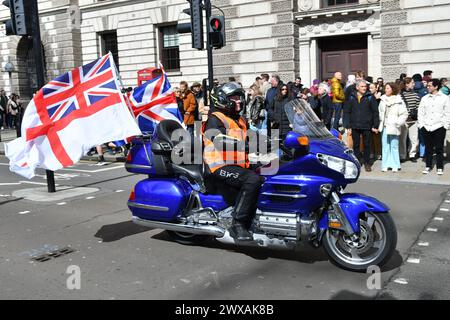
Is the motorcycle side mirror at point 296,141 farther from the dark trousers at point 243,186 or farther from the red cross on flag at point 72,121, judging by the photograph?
the red cross on flag at point 72,121

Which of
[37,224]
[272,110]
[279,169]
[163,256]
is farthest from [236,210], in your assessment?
[272,110]

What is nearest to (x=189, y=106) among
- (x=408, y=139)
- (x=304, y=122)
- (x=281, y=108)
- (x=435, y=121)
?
(x=281, y=108)

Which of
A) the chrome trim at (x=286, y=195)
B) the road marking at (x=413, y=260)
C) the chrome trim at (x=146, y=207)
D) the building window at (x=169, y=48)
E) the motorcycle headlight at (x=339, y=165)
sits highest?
the building window at (x=169, y=48)

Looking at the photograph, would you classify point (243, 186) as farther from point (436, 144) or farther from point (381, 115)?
point (381, 115)

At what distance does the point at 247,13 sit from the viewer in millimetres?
19406

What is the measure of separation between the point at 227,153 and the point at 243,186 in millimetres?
369

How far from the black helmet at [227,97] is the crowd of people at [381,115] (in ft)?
13.8

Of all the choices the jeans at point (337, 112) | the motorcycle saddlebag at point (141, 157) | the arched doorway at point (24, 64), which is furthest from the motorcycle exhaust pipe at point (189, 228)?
the arched doorway at point (24, 64)

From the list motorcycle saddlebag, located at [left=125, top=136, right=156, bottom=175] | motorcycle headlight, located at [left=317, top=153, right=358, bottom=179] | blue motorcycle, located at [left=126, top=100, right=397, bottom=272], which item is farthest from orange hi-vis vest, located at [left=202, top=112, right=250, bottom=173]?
motorcycle saddlebag, located at [left=125, top=136, right=156, bottom=175]

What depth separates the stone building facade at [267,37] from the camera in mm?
16203

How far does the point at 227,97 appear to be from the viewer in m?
5.00

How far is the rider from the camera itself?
16.2 ft

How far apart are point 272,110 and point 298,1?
23.4ft

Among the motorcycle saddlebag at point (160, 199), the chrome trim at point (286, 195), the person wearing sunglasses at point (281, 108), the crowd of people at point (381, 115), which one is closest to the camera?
the chrome trim at point (286, 195)
